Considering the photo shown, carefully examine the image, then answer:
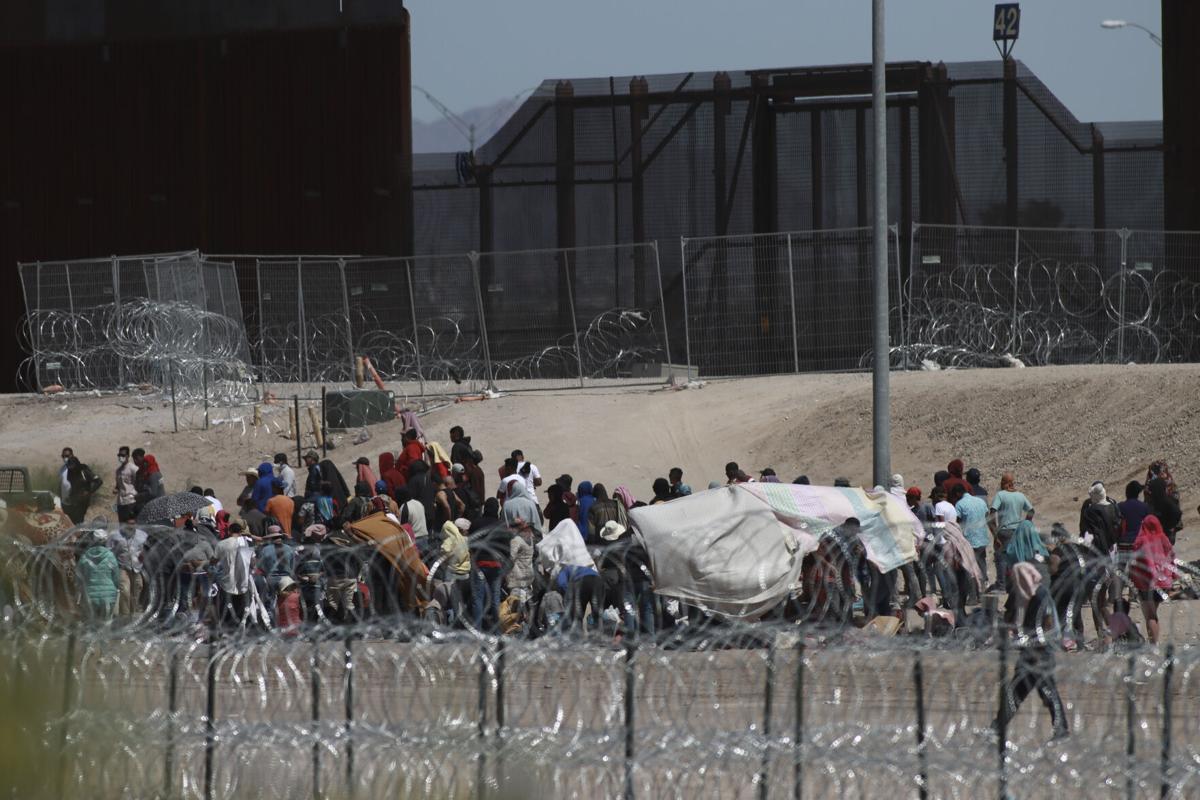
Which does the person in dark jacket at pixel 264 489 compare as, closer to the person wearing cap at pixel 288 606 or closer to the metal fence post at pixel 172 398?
the person wearing cap at pixel 288 606

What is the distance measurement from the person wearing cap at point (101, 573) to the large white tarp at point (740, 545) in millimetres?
3590

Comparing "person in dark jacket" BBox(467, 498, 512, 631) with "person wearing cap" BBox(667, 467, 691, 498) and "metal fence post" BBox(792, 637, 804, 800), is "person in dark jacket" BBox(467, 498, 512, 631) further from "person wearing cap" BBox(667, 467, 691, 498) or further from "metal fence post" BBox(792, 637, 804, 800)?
"metal fence post" BBox(792, 637, 804, 800)

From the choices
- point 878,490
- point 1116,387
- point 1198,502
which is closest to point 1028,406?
point 1116,387

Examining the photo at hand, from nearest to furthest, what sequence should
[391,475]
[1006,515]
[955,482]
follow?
[1006,515] < [955,482] < [391,475]

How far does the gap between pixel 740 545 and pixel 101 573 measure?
4.36 metres

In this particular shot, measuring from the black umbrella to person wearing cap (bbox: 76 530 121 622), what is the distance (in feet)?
12.7

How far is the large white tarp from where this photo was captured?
12453mm

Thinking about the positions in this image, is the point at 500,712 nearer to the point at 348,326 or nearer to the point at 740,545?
the point at 740,545

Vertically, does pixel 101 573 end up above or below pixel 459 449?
below

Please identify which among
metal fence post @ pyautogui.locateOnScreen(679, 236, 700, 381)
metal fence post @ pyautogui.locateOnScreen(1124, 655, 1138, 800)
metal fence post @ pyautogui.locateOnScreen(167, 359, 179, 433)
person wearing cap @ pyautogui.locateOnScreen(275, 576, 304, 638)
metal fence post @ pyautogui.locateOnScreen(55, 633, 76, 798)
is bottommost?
person wearing cap @ pyautogui.locateOnScreen(275, 576, 304, 638)

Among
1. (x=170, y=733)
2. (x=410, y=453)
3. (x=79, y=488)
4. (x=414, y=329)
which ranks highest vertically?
(x=414, y=329)

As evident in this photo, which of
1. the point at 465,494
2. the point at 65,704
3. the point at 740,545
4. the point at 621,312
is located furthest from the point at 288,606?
the point at 621,312

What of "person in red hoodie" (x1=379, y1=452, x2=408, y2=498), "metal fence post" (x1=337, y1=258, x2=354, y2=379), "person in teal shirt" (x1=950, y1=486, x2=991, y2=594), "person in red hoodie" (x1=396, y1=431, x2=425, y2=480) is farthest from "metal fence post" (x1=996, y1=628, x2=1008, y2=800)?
"metal fence post" (x1=337, y1=258, x2=354, y2=379)

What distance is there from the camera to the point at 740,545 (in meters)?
12.5
